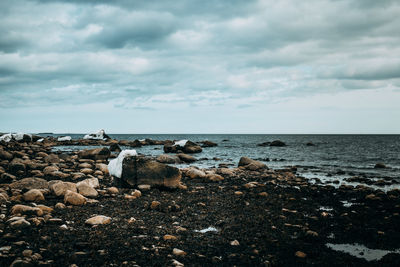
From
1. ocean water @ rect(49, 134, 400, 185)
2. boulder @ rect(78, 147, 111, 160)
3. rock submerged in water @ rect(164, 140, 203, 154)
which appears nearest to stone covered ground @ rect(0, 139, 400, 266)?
ocean water @ rect(49, 134, 400, 185)

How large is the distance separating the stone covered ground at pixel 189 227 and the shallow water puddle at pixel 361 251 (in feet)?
0.65

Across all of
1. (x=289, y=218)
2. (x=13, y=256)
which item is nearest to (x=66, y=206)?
(x=13, y=256)

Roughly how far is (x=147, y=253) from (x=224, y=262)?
163cm

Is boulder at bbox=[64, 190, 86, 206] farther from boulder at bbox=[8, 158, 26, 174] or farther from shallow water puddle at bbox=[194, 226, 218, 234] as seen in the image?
boulder at bbox=[8, 158, 26, 174]

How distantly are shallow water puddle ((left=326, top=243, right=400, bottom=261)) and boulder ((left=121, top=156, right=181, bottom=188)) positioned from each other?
24.2 ft

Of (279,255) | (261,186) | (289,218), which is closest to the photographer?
(279,255)

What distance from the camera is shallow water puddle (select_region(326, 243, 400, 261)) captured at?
5975 mm

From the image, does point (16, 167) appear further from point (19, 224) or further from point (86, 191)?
point (19, 224)

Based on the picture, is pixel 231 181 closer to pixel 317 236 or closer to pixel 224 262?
pixel 317 236

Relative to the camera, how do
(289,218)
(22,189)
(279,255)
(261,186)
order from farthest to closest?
1. (261,186)
2. (22,189)
3. (289,218)
4. (279,255)

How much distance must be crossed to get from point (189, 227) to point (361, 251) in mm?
4350

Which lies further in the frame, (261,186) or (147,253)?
(261,186)

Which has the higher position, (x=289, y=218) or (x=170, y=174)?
(x=170, y=174)

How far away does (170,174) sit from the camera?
12.3m
